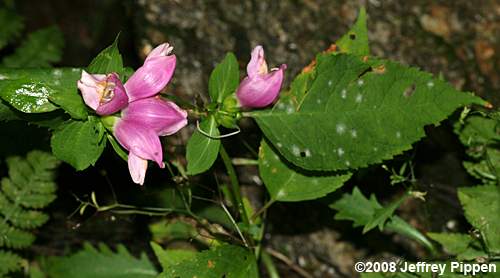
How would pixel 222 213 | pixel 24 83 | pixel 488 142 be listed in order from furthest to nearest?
pixel 222 213
pixel 488 142
pixel 24 83

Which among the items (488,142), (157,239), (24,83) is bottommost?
(157,239)

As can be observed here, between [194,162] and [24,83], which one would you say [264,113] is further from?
[24,83]

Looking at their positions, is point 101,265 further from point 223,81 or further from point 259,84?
point 259,84

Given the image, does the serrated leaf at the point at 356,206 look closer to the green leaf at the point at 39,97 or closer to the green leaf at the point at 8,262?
the green leaf at the point at 39,97

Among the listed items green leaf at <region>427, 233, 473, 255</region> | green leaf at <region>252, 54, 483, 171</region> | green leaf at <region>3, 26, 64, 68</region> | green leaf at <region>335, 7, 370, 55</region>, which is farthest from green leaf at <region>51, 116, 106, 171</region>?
green leaf at <region>3, 26, 64, 68</region>

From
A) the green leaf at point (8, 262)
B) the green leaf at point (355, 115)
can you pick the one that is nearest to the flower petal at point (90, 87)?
the green leaf at point (355, 115)

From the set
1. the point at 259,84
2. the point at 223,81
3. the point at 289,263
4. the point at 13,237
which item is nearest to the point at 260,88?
the point at 259,84

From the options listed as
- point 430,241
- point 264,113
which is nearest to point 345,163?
point 264,113
